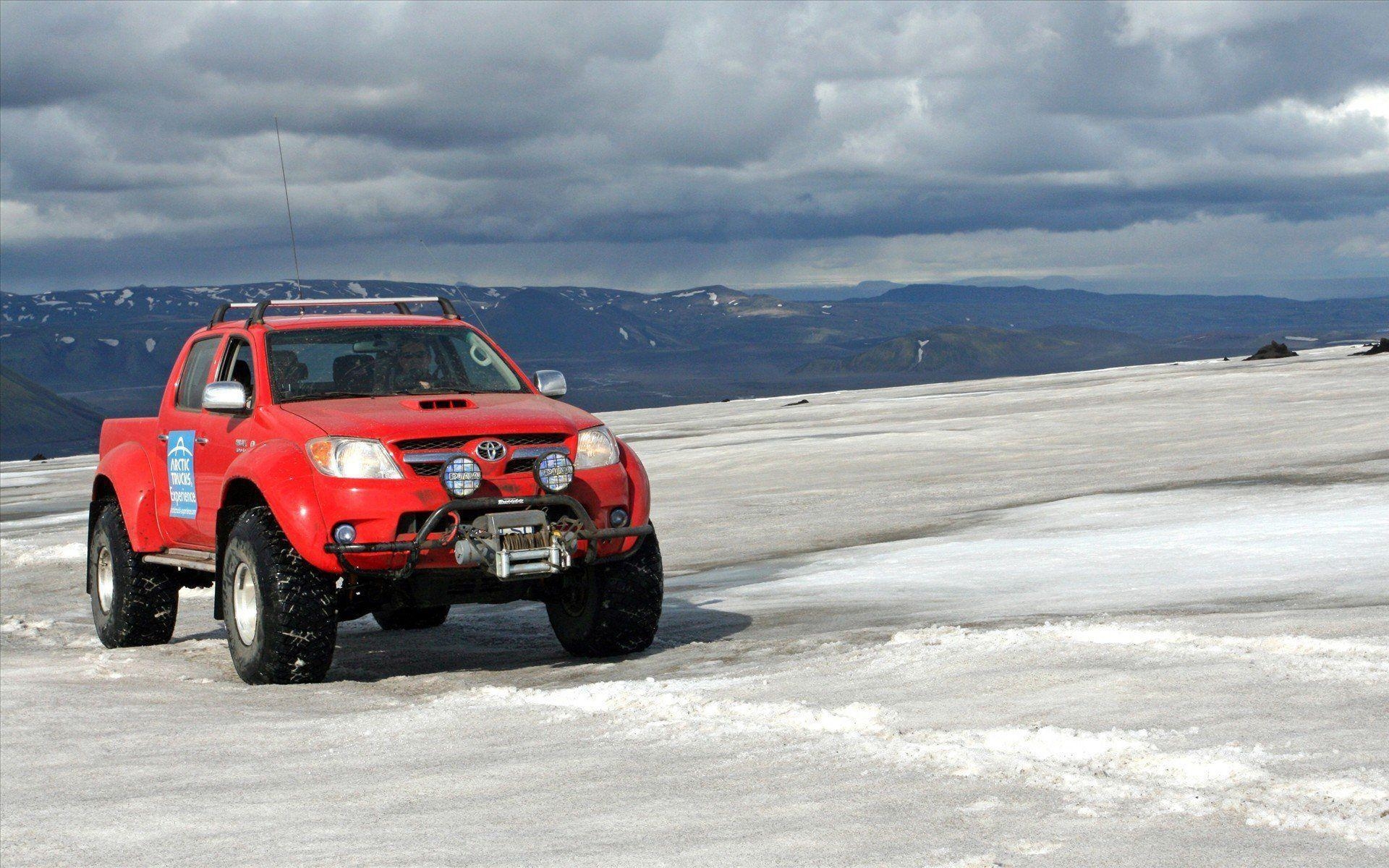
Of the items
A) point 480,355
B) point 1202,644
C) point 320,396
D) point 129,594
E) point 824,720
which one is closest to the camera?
point 824,720

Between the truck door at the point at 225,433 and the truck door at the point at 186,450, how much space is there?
0.04 metres

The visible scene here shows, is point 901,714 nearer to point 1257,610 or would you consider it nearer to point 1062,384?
point 1257,610

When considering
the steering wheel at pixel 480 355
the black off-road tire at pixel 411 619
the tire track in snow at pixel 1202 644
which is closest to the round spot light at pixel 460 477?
the steering wheel at pixel 480 355

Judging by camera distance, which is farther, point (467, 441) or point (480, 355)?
point (480, 355)

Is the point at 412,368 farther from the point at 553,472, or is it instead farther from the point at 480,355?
the point at 553,472

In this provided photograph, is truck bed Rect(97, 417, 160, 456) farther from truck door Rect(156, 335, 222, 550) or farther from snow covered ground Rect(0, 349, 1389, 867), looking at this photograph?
snow covered ground Rect(0, 349, 1389, 867)

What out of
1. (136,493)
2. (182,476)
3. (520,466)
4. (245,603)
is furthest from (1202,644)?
(136,493)

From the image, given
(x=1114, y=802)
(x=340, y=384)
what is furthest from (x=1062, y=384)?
(x=1114, y=802)

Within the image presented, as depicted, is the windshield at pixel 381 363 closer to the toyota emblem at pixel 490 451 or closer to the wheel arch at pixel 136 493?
the toyota emblem at pixel 490 451

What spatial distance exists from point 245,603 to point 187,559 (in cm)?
133

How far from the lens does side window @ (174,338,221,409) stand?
9625mm

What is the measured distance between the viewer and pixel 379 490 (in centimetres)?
757

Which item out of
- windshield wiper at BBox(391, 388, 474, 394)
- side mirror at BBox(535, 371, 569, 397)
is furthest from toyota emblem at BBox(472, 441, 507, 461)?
windshield wiper at BBox(391, 388, 474, 394)

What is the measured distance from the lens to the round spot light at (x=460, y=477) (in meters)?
7.62
